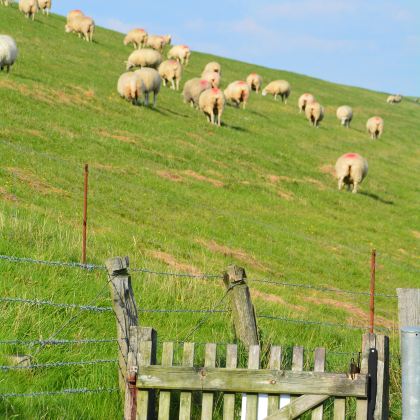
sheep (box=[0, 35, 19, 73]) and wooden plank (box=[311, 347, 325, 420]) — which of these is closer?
wooden plank (box=[311, 347, 325, 420])

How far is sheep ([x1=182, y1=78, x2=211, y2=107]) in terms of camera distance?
4556 centimetres

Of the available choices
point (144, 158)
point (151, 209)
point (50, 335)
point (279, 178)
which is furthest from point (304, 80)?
point (50, 335)

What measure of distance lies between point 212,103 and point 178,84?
A: 10.7 m

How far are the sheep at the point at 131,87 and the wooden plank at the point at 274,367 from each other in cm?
3293

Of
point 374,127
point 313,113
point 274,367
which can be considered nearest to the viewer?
point 274,367

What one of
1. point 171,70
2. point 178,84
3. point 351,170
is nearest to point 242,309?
point 351,170

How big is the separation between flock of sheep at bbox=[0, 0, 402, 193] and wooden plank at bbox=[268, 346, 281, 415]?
101ft

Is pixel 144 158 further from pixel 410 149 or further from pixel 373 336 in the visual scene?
pixel 410 149

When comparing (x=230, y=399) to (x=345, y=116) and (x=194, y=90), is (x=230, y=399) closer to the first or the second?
(x=194, y=90)

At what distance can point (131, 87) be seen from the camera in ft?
128

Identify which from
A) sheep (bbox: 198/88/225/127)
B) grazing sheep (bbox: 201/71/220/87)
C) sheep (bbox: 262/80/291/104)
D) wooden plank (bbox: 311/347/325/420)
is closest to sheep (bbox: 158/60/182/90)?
grazing sheep (bbox: 201/71/220/87)

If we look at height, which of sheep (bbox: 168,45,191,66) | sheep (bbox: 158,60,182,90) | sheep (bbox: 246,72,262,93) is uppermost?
sheep (bbox: 168,45,191,66)

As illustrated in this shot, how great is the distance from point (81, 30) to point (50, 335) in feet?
176

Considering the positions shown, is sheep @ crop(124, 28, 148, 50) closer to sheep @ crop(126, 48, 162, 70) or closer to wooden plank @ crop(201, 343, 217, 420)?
sheep @ crop(126, 48, 162, 70)
